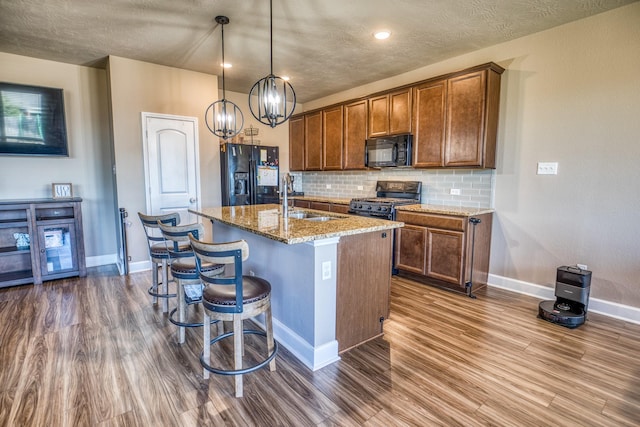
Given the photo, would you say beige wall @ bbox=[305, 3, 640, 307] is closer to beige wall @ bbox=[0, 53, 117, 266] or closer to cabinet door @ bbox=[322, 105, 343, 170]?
cabinet door @ bbox=[322, 105, 343, 170]

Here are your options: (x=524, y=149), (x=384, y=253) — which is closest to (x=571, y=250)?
(x=524, y=149)

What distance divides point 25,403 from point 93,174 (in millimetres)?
3508

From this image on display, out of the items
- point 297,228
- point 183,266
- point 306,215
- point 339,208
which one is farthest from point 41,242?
point 339,208

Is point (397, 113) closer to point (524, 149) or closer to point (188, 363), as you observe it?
point (524, 149)

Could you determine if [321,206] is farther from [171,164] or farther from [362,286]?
[362,286]

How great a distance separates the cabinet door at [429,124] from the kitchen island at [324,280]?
1.85 metres

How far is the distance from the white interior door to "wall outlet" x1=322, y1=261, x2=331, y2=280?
10.5 feet

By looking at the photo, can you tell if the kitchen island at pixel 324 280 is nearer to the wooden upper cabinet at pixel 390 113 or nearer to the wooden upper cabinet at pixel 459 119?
the wooden upper cabinet at pixel 459 119

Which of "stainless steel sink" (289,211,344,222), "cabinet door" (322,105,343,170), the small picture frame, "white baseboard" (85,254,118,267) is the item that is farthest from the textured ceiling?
"white baseboard" (85,254,118,267)

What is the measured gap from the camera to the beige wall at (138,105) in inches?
160

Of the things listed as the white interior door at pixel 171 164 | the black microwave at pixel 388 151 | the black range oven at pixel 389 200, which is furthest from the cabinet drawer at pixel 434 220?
the white interior door at pixel 171 164

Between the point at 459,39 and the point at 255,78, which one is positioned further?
the point at 255,78

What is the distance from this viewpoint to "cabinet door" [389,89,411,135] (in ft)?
13.6

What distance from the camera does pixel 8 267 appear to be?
3.97 metres
